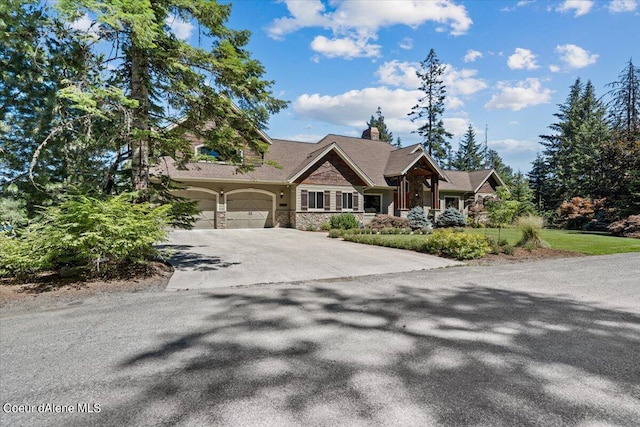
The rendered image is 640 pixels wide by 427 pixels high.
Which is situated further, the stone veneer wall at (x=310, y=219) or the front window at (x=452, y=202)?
the front window at (x=452, y=202)

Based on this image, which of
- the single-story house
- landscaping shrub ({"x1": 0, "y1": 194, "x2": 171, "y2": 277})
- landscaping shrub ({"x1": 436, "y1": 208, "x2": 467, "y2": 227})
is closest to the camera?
landscaping shrub ({"x1": 0, "y1": 194, "x2": 171, "y2": 277})

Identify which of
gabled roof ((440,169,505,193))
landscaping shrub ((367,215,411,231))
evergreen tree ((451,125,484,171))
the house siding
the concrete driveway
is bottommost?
the concrete driveway

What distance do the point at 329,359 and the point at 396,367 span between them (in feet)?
2.11

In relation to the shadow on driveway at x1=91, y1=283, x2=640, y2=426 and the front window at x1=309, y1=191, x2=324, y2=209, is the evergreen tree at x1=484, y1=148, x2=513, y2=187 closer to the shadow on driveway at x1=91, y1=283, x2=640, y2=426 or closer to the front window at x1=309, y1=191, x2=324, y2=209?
the front window at x1=309, y1=191, x2=324, y2=209

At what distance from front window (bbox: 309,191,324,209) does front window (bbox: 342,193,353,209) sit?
164 cm

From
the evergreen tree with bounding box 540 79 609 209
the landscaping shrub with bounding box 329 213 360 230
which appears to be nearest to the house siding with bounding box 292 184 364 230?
the landscaping shrub with bounding box 329 213 360 230

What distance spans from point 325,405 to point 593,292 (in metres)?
6.14

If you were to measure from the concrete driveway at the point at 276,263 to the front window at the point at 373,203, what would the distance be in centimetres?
1220

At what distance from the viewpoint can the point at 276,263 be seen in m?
9.15

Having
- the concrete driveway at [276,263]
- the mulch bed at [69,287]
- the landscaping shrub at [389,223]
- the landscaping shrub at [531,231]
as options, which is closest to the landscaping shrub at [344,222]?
the landscaping shrub at [389,223]

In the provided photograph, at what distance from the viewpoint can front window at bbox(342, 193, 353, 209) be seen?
22.7 m

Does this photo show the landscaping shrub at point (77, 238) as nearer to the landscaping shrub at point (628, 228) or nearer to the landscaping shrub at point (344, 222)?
the landscaping shrub at point (344, 222)

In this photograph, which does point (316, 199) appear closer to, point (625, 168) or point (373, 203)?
point (373, 203)

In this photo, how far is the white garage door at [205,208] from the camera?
1948 centimetres
